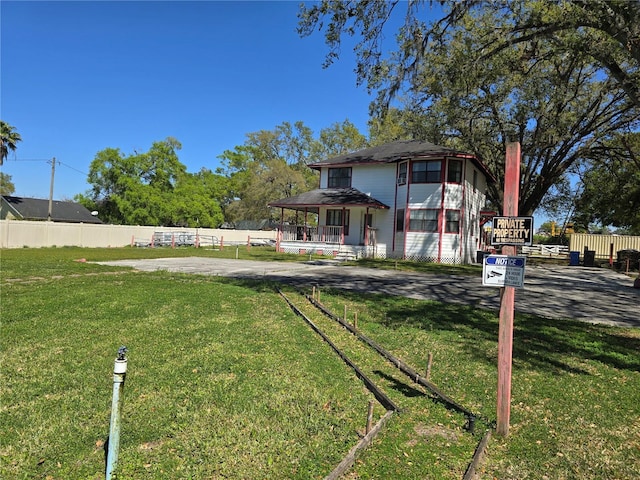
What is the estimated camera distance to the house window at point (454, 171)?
866 inches

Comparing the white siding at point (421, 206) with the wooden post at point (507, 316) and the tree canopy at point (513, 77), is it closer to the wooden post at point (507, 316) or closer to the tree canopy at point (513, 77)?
the tree canopy at point (513, 77)

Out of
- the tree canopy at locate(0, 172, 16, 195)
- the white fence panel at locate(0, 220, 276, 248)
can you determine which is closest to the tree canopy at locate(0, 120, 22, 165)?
the white fence panel at locate(0, 220, 276, 248)

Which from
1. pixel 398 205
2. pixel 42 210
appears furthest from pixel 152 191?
pixel 398 205

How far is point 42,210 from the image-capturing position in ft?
145

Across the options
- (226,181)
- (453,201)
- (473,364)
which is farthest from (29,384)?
(226,181)

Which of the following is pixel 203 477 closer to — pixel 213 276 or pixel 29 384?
pixel 29 384

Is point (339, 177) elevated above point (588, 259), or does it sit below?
above

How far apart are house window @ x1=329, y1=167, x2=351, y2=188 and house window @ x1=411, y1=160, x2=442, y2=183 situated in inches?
186

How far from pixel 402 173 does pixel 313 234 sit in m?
6.78

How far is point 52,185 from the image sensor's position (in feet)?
110

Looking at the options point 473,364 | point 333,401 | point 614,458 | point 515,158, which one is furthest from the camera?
point 473,364

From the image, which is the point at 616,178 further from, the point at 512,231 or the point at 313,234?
the point at 512,231

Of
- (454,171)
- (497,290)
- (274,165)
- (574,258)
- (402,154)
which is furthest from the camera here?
(274,165)

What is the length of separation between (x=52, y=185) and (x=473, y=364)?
37602mm
